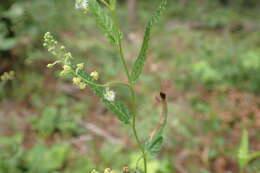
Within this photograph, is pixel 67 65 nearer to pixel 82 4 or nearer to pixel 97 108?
pixel 82 4

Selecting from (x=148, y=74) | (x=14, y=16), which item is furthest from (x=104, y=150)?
(x=148, y=74)

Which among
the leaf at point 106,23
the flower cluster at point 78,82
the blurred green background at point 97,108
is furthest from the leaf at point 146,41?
the blurred green background at point 97,108

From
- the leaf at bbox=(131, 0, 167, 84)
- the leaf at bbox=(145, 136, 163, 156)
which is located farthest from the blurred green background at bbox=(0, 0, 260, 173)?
the leaf at bbox=(131, 0, 167, 84)

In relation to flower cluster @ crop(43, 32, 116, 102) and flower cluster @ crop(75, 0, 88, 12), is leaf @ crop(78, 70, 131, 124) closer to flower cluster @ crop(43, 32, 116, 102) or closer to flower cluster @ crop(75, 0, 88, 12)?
flower cluster @ crop(43, 32, 116, 102)

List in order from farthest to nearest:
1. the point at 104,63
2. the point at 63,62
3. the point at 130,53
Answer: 1. the point at 130,53
2. the point at 104,63
3. the point at 63,62

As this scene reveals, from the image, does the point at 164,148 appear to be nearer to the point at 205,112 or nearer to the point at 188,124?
the point at 188,124
